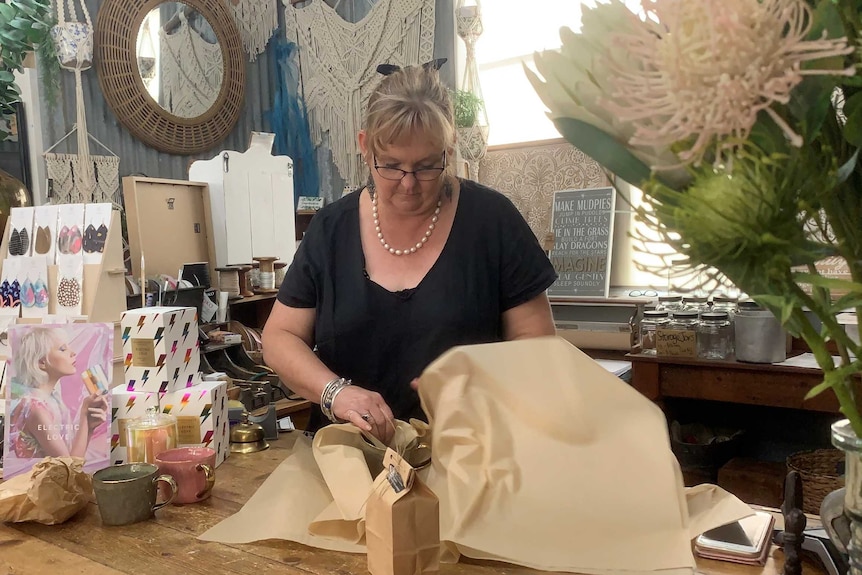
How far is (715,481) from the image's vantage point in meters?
2.75

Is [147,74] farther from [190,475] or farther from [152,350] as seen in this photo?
[190,475]

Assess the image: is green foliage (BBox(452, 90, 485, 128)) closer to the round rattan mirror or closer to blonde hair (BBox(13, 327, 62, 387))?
the round rattan mirror

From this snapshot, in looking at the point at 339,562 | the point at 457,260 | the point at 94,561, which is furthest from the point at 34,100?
the point at 339,562

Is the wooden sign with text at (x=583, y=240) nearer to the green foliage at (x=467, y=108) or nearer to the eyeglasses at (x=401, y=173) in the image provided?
the green foliage at (x=467, y=108)

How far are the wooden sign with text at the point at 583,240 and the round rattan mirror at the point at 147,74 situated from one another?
6.03 feet

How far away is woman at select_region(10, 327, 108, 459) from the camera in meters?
1.29

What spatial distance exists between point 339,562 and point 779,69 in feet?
2.56

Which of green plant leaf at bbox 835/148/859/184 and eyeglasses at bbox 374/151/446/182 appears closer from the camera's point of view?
green plant leaf at bbox 835/148/859/184

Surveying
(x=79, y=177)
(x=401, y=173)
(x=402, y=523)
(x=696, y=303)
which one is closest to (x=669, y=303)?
(x=696, y=303)

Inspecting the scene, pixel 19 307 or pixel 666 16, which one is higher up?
pixel 666 16

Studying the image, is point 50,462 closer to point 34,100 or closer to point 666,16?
point 666,16

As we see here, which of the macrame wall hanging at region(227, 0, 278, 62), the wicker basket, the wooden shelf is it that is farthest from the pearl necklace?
the macrame wall hanging at region(227, 0, 278, 62)

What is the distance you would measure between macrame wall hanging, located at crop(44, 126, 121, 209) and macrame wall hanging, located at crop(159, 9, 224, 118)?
442 millimetres

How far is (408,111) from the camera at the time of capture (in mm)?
1418
